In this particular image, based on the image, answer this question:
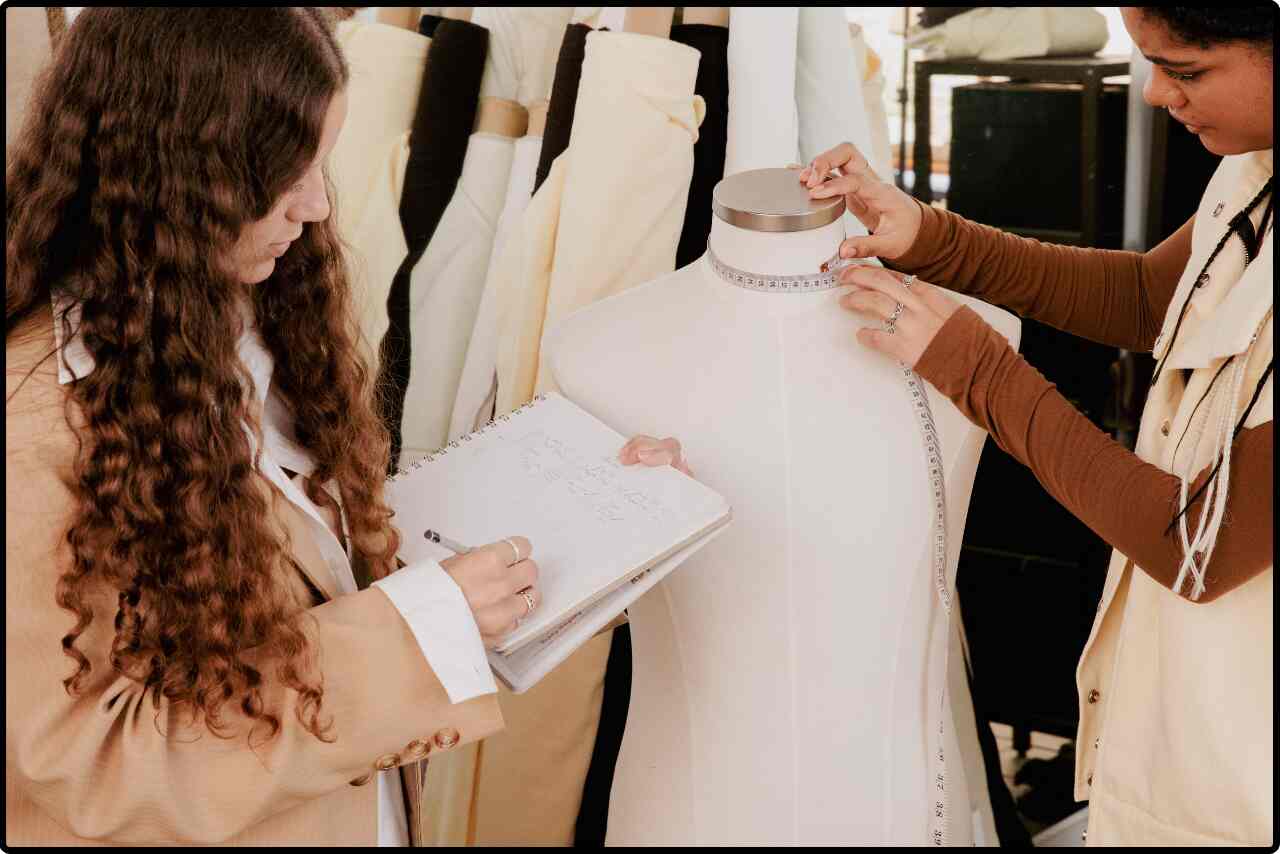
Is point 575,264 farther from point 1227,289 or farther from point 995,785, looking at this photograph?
point 995,785

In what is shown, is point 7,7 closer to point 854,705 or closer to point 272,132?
point 272,132

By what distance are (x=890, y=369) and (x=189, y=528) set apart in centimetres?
65

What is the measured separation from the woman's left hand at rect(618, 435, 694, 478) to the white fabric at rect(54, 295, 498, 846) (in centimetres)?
22

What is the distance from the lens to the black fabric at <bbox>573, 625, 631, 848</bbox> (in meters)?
1.71

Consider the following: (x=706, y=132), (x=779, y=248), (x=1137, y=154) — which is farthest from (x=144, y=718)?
(x=1137, y=154)

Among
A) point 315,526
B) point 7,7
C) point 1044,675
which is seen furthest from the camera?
point 1044,675

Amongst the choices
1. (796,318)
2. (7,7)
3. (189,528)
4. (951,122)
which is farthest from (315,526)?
(951,122)

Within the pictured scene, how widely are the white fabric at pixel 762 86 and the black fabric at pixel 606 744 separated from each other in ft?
2.19

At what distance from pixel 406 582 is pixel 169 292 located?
0.31m

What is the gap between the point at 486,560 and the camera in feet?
3.50

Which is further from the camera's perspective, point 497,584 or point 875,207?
point 875,207

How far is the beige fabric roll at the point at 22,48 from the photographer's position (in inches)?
68.4

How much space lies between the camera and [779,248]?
1176 mm

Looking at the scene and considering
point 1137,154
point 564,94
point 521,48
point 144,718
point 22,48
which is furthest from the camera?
point 1137,154
